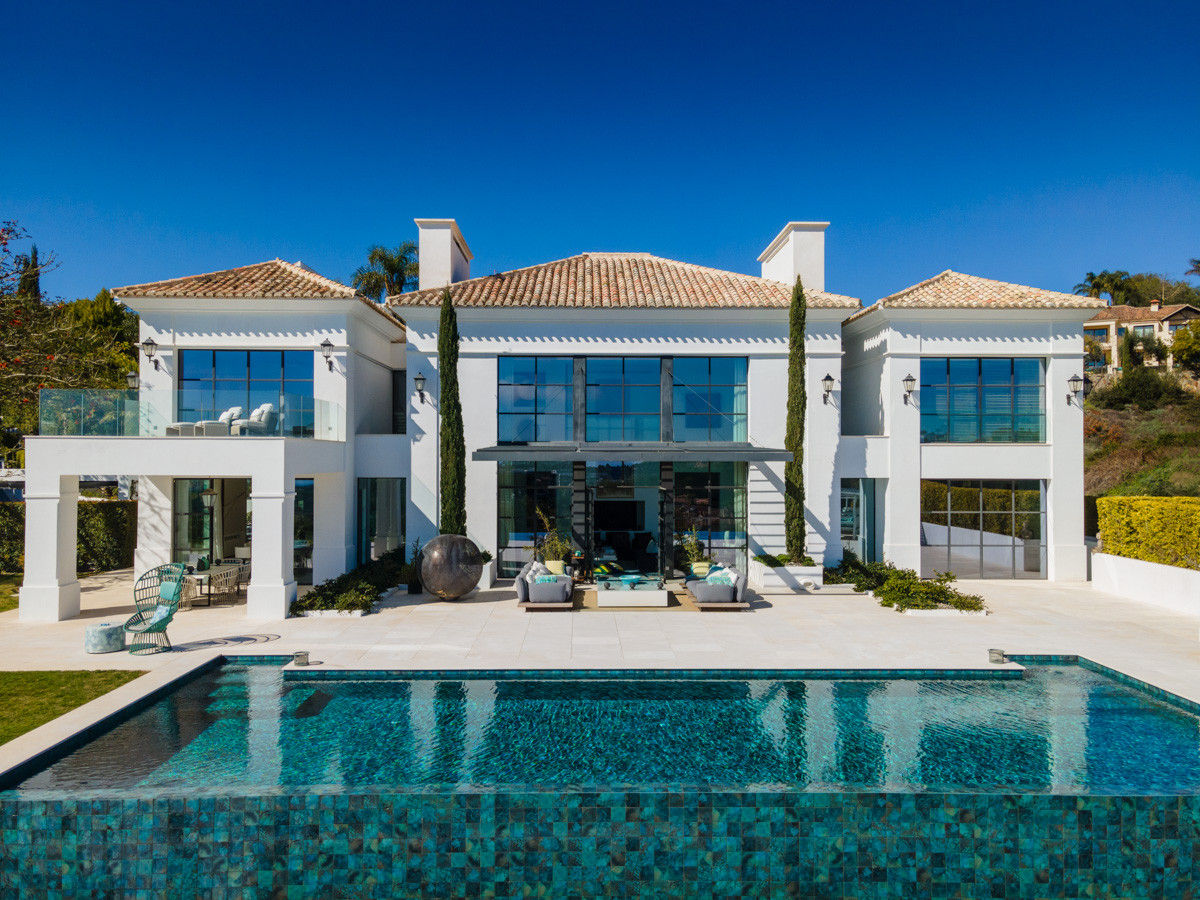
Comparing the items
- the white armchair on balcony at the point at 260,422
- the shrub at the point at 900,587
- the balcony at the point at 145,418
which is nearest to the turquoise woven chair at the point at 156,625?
the balcony at the point at 145,418

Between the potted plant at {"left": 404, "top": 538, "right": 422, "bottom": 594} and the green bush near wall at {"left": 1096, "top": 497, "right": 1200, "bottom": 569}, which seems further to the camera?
the potted plant at {"left": 404, "top": 538, "right": 422, "bottom": 594}

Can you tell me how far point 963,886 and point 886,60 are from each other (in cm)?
2408

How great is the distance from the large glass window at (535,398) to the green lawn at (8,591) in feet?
42.9

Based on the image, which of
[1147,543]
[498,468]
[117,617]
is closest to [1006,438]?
[1147,543]

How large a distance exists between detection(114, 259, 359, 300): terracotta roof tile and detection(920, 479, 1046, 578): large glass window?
63.0 ft

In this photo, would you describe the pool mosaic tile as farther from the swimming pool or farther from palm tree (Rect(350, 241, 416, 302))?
palm tree (Rect(350, 241, 416, 302))

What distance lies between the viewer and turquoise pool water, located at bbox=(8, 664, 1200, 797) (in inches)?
311

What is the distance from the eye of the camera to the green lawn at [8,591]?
1745cm

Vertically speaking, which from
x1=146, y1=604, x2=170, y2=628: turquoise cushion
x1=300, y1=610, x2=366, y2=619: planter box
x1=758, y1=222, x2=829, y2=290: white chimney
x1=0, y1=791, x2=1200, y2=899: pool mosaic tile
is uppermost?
x1=758, y1=222, x2=829, y2=290: white chimney

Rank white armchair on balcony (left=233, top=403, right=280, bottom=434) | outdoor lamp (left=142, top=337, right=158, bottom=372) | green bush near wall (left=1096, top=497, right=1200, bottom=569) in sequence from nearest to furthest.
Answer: white armchair on balcony (left=233, top=403, right=280, bottom=434)
green bush near wall (left=1096, top=497, right=1200, bottom=569)
outdoor lamp (left=142, top=337, right=158, bottom=372)

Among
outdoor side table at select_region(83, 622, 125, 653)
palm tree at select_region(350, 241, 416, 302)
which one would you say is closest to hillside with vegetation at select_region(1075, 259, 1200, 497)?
outdoor side table at select_region(83, 622, 125, 653)

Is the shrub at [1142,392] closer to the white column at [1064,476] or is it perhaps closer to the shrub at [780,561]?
the white column at [1064,476]

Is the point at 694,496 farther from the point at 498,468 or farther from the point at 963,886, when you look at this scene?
the point at 963,886

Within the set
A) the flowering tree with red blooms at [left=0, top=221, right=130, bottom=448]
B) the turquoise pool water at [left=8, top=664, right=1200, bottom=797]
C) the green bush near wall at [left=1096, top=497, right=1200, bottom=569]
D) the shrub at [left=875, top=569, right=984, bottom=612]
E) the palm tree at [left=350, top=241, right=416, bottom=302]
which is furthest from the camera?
the palm tree at [left=350, top=241, right=416, bottom=302]
